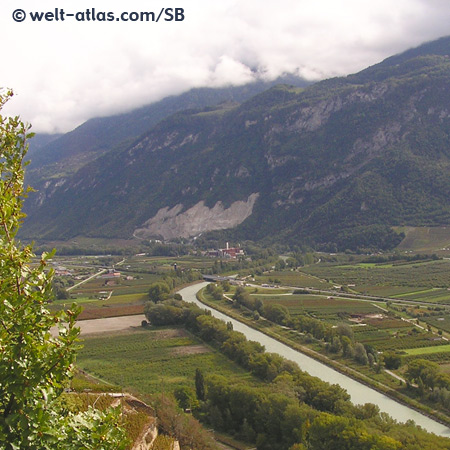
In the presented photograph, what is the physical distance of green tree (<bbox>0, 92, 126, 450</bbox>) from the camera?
16.0 ft

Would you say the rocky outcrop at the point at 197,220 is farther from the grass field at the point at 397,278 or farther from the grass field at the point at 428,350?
the grass field at the point at 428,350

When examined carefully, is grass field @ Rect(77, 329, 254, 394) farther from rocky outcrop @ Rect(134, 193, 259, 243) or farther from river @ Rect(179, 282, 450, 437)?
rocky outcrop @ Rect(134, 193, 259, 243)

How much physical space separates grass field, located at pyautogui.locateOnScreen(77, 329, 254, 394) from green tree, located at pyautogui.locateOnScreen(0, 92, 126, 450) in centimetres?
3127

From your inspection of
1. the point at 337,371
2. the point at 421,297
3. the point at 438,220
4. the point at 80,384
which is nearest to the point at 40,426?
the point at 80,384

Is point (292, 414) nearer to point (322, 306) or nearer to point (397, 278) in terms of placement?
point (322, 306)

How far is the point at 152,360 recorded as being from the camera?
45062 mm

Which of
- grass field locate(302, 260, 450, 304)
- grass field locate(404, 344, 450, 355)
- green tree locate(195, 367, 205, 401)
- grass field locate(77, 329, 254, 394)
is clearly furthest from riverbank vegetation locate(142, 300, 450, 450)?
grass field locate(302, 260, 450, 304)

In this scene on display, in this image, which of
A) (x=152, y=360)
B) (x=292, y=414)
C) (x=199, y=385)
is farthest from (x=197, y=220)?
(x=292, y=414)

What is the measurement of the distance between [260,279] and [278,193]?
3302 inches

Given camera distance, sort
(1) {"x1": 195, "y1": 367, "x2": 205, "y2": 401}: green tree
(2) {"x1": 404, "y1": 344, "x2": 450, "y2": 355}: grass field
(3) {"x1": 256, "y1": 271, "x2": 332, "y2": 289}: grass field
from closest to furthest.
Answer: (1) {"x1": 195, "y1": 367, "x2": 205, "y2": 401}: green tree → (2) {"x1": 404, "y1": 344, "x2": 450, "y2": 355}: grass field → (3) {"x1": 256, "y1": 271, "x2": 332, "y2": 289}: grass field

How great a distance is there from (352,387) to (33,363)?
36.7 meters

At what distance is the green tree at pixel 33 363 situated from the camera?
4.88 m

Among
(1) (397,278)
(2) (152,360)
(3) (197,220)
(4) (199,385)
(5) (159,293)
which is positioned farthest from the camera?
(3) (197,220)

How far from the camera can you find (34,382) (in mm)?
4965
